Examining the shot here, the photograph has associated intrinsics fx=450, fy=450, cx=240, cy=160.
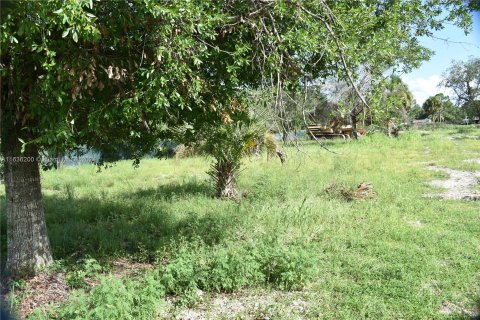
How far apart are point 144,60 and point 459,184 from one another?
929cm

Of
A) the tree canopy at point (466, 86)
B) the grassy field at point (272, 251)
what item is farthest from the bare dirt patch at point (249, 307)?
the tree canopy at point (466, 86)

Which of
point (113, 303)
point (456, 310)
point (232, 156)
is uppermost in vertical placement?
point (232, 156)

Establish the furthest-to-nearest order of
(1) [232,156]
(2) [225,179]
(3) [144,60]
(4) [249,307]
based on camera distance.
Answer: (2) [225,179] < (1) [232,156] < (4) [249,307] < (3) [144,60]

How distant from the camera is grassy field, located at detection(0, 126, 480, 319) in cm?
454

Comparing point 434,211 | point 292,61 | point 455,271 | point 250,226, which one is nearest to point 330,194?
point 434,211

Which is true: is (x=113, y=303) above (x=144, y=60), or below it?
below

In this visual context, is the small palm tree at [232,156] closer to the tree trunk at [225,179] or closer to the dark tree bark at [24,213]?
the tree trunk at [225,179]

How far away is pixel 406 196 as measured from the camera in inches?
381

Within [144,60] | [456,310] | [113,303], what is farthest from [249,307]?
[144,60]

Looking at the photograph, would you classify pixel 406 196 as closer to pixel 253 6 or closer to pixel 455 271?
pixel 455 271

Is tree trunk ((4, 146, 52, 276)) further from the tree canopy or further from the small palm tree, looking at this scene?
the tree canopy

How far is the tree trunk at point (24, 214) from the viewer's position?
547cm

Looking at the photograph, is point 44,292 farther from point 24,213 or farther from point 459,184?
point 459,184

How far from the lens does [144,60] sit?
4.36 meters
